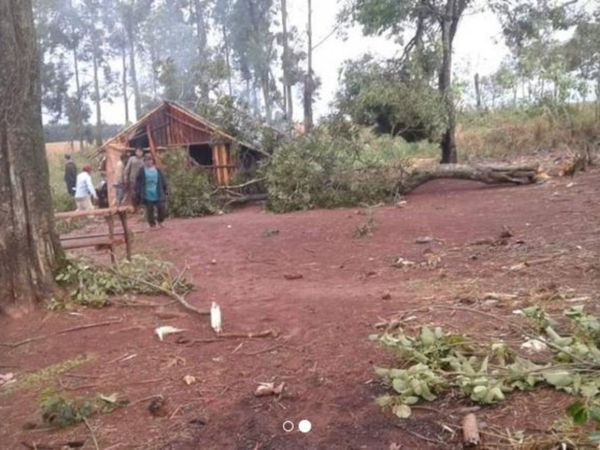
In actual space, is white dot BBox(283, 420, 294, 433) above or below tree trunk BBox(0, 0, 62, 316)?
below

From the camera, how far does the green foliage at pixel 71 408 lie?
2.75m

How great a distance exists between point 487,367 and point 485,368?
0.04 m

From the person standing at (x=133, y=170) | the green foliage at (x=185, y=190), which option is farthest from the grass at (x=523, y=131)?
the person standing at (x=133, y=170)

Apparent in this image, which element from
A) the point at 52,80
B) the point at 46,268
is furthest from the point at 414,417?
the point at 52,80

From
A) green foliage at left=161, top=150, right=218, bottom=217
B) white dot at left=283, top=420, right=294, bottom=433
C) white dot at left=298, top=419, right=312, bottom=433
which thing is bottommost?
white dot at left=283, top=420, right=294, bottom=433

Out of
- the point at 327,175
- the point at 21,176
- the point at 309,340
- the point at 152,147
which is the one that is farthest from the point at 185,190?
the point at 309,340

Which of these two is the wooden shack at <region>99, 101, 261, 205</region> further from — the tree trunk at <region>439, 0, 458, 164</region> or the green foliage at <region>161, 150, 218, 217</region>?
the tree trunk at <region>439, 0, 458, 164</region>

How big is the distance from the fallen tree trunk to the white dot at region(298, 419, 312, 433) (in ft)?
35.4

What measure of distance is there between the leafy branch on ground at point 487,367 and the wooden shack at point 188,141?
538 inches

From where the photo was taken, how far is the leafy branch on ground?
2.38m

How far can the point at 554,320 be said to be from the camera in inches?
123

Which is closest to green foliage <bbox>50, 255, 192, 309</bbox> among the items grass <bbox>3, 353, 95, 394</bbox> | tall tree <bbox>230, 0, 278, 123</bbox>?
grass <bbox>3, 353, 95, 394</bbox>

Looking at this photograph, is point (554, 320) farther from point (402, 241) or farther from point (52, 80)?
point (52, 80)

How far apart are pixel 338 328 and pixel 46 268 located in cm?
261
